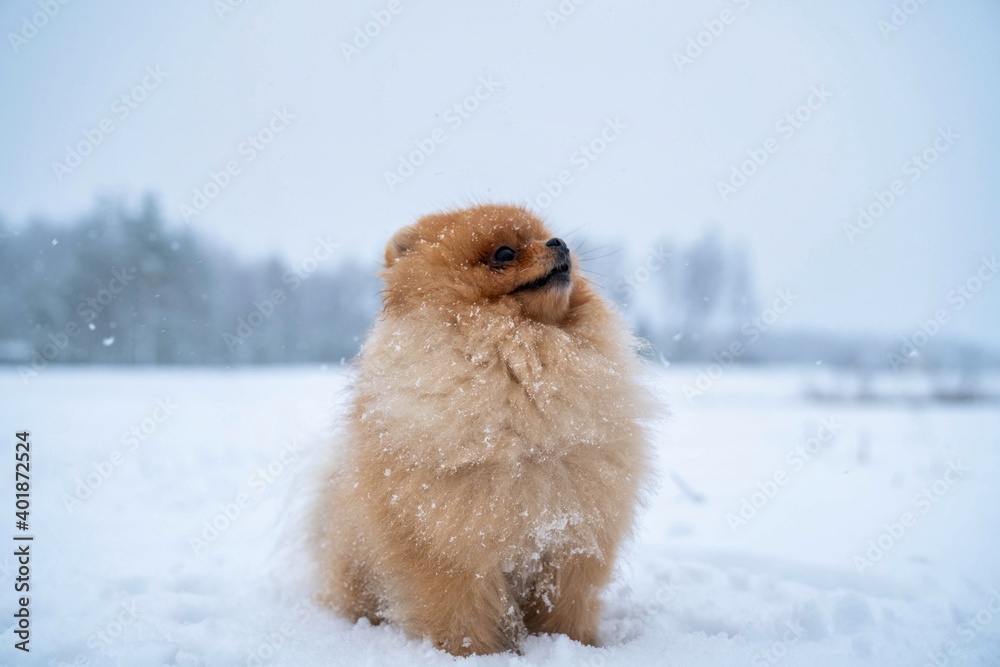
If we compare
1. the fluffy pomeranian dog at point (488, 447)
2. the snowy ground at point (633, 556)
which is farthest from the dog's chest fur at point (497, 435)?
the snowy ground at point (633, 556)

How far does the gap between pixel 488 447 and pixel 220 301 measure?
17.9m

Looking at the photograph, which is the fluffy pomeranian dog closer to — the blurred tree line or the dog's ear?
the dog's ear

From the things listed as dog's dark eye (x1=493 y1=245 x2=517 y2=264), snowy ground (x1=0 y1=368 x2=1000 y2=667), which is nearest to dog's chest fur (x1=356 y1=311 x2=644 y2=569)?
dog's dark eye (x1=493 y1=245 x2=517 y2=264)

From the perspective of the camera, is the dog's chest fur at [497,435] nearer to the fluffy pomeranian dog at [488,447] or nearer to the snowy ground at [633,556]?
the fluffy pomeranian dog at [488,447]

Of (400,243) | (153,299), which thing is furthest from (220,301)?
(400,243)

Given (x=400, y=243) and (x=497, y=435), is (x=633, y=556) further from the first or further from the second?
(x=400, y=243)

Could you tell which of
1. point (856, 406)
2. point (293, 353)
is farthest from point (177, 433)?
point (293, 353)

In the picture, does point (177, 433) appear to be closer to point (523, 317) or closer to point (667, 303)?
point (523, 317)

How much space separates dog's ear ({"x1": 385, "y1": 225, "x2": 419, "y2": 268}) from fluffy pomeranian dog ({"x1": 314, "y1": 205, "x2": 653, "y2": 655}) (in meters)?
0.16

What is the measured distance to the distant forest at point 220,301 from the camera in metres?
6.21

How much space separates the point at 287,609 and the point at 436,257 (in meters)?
2.09

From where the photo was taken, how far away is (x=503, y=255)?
2754mm

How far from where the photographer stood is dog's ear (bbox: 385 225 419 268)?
302 cm

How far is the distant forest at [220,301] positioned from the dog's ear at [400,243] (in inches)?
6.2
